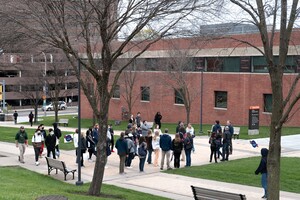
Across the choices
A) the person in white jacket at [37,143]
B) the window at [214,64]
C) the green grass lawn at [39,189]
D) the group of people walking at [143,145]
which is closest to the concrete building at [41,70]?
the window at [214,64]

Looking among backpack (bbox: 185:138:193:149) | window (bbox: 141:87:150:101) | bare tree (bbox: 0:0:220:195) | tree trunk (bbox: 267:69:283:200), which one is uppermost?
bare tree (bbox: 0:0:220:195)

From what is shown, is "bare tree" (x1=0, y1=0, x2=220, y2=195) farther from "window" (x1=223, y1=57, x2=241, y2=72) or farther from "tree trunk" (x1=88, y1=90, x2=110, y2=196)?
"window" (x1=223, y1=57, x2=241, y2=72)

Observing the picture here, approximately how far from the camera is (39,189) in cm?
1224

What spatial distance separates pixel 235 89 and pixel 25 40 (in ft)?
99.5

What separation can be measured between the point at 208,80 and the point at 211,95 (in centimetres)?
148

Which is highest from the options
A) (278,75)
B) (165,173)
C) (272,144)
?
(278,75)

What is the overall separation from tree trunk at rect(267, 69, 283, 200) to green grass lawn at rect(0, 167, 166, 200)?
176 inches

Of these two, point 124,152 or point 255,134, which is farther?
point 255,134

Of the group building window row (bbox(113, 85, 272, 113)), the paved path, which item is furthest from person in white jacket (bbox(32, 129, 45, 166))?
building window row (bbox(113, 85, 272, 113))

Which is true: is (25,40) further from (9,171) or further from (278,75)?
(278,75)

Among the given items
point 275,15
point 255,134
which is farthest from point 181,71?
point 275,15

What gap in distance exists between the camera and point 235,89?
4184 centimetres

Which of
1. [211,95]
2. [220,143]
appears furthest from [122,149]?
[211,95]

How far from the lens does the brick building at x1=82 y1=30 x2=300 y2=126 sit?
3888 centimetres
